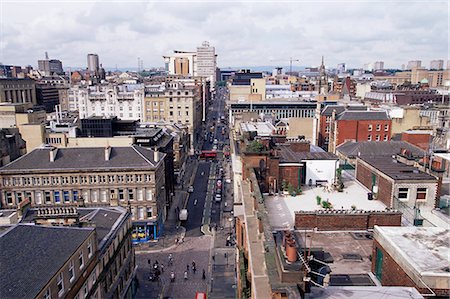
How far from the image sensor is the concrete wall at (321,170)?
35.7m

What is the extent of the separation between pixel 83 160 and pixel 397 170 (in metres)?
48.5

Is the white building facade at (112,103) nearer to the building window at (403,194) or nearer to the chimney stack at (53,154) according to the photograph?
the chimney stack at (53,154)

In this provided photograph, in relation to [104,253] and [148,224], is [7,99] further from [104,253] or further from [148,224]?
[104,253]

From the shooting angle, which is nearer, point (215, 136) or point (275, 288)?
point (275, 288)

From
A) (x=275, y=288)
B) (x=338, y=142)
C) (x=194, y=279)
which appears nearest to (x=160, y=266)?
(x=194, y=279)

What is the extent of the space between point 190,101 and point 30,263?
4365 inches

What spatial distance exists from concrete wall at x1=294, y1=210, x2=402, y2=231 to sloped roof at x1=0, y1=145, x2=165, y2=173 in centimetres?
4129

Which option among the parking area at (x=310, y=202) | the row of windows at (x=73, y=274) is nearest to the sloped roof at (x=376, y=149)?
the parking area at (x=310, y=202)

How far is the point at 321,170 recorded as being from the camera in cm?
3588

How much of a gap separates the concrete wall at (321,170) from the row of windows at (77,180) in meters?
33.8

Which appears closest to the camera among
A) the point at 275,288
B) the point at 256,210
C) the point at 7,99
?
the point at 275,288

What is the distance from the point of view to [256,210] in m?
24.8

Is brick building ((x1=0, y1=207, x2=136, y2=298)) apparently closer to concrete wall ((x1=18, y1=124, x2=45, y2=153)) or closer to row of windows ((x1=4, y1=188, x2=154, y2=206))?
row of windows ((x1=4, y1=188, x2=154, y2=206))

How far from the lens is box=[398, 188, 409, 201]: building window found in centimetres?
2930
